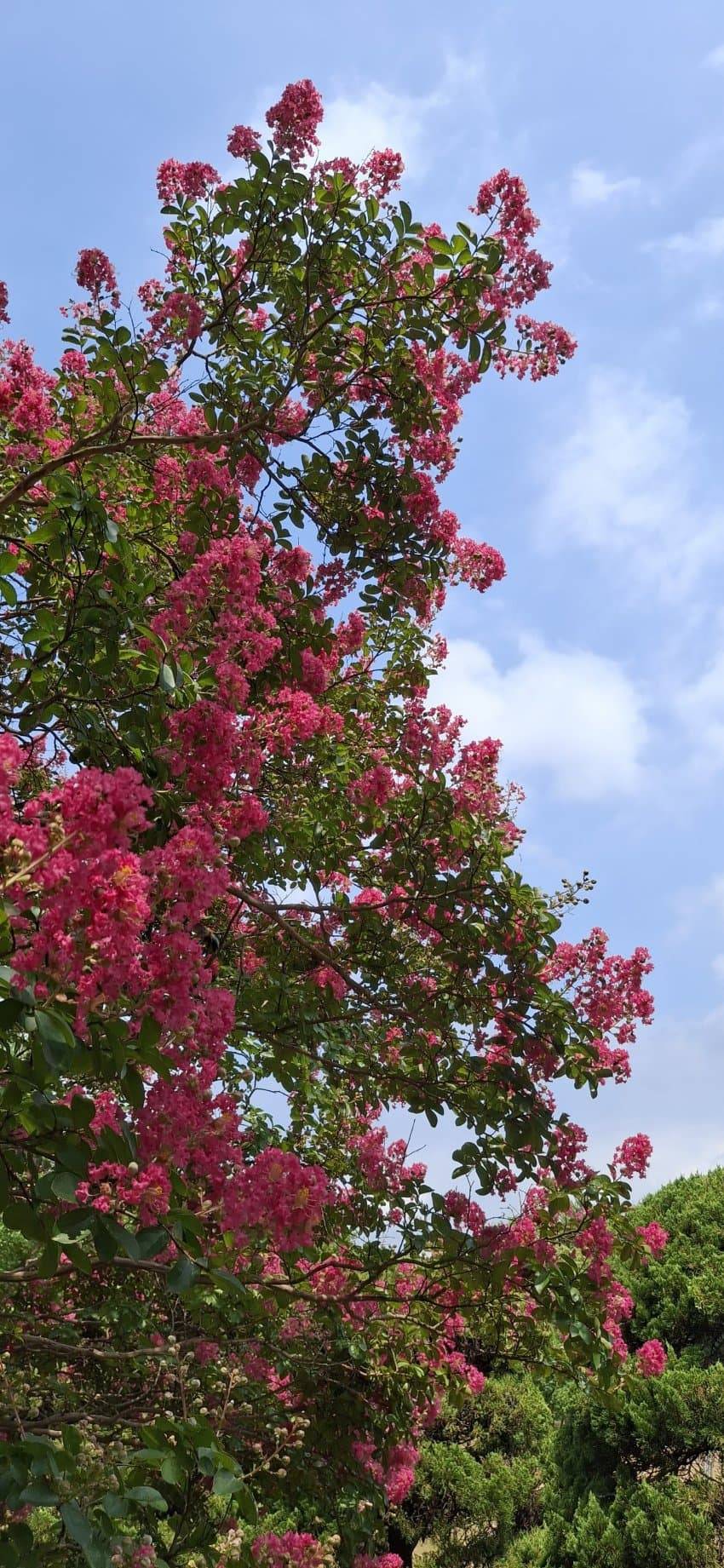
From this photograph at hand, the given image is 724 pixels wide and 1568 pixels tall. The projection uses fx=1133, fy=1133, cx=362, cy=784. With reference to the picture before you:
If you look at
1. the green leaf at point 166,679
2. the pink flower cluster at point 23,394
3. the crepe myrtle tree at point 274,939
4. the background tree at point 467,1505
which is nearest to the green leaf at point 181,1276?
the crepe myrtle tree at point 274,939

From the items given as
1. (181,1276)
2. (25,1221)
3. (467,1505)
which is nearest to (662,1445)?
(467,1505)

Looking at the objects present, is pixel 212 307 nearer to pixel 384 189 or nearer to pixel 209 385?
pixel 209 385

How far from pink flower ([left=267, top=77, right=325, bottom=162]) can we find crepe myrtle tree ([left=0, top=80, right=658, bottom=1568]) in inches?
0.6

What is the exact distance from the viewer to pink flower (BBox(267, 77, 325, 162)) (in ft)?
11.8

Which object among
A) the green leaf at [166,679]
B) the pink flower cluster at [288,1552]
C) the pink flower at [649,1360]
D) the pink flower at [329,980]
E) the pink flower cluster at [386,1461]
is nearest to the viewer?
A: the green leaf at [166,679]

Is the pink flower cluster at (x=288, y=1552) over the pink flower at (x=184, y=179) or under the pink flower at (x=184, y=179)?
under

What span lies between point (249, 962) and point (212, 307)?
264 centimetres

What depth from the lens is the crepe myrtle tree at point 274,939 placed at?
270cm

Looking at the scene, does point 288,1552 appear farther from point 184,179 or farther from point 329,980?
point 184,179

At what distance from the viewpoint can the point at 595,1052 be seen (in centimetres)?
418

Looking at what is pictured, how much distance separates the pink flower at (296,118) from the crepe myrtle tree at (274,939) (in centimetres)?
2

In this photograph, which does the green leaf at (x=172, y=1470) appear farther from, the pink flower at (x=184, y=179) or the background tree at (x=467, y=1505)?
the background tree at (x=467, y=1505)

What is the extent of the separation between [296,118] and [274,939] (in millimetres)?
2885

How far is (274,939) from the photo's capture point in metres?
4.52
